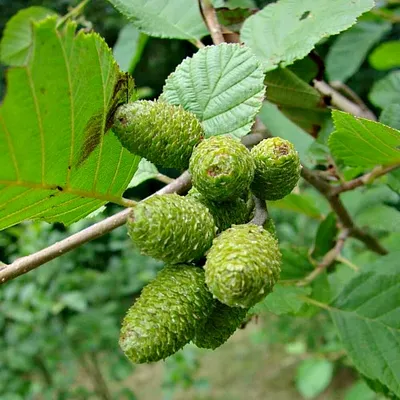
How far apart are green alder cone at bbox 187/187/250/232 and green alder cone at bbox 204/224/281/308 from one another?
117mm

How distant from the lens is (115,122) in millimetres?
832

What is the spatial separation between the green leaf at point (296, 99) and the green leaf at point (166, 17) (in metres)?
0.25

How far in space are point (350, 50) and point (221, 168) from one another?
2624 mm

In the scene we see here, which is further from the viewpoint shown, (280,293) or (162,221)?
(280,293)

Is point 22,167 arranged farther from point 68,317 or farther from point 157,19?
point 68,317

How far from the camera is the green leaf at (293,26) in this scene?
3.85ft

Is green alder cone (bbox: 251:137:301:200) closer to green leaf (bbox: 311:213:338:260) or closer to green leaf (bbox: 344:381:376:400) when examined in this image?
green leaf (bbox: 311:213:338:260)

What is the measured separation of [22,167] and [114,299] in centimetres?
306

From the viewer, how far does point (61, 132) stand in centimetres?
77

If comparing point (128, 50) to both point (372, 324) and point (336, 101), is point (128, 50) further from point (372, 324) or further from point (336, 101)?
point (372, 324)

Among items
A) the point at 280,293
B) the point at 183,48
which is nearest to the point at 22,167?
the point at 280,293

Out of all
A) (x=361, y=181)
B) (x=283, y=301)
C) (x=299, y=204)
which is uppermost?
(x=361, y=181)

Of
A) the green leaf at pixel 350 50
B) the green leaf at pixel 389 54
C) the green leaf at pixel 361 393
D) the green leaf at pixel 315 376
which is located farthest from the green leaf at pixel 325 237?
the green leaf at pixel 315 376

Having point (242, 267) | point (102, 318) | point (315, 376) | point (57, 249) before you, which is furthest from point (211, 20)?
point (315, 376)
